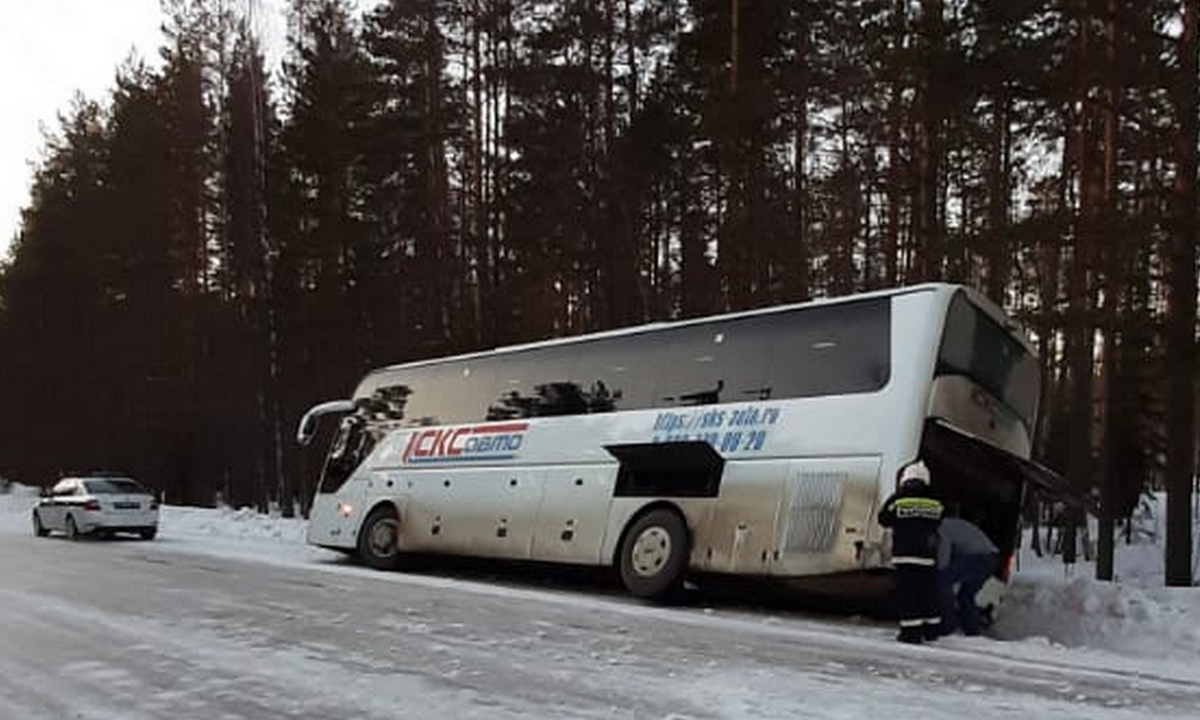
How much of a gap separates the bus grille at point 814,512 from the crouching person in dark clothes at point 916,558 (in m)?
1.22

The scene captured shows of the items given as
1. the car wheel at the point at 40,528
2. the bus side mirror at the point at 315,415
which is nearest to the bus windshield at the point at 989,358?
the bus side mirror at the point at 315,415

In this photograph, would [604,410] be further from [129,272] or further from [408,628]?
[129,272]

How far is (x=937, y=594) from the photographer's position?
10.5 meters

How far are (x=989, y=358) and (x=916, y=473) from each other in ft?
8.02

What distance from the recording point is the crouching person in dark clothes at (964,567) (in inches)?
422

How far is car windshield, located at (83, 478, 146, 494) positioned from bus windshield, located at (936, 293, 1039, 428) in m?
20.2

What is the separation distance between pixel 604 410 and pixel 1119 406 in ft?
26.2

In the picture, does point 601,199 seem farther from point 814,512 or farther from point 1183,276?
point 814,512

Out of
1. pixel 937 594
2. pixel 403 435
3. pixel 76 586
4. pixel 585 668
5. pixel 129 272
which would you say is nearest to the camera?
pixel 585 668

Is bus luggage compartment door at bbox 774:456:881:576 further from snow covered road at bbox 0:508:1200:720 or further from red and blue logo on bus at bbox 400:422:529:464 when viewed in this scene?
red and blue logo on bus at bbox 400:422:529:464

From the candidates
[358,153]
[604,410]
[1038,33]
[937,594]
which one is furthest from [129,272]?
[937,594]

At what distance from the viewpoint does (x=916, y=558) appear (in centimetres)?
1022

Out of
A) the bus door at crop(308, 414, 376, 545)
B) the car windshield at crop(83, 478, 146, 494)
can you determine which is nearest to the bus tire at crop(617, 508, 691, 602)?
the bus door at crop(308, 414, 376, 545)

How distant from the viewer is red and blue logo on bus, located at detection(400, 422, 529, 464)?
1602 centimetres
